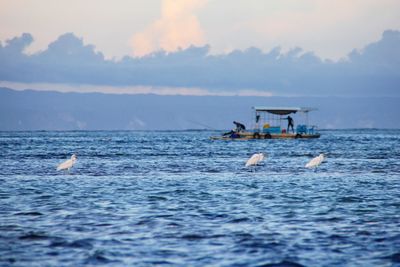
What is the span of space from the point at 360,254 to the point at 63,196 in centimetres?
1342

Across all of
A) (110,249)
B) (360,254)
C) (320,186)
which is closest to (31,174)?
(320,186)

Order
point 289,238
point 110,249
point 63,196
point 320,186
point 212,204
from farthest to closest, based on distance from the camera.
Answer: point 320,186 → point 63,196 → point 212,204 → point 289,238 → point 110,249

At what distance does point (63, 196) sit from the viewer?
2414cm

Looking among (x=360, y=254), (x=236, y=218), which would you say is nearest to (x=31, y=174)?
(x=236, y=218)

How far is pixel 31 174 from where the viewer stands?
119ft

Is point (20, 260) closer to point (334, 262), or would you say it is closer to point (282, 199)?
point (334, 262)

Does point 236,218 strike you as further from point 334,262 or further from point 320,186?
point 320,186

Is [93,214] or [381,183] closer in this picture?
[93,214]

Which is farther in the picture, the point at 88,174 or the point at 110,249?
the point at 88,174

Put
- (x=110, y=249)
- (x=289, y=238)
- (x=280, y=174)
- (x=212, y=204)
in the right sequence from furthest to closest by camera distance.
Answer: (x=280, y=174)
(x=212, y=204)
(x=289, y=238)
(x=110, y=249)

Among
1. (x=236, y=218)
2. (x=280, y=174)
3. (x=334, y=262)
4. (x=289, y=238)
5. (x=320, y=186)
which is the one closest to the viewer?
(x=334, y=262)

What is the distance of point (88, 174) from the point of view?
121ft

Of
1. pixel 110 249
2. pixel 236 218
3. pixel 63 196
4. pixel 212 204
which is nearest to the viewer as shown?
pixel 110 249

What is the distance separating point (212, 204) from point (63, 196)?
5.89 metres
